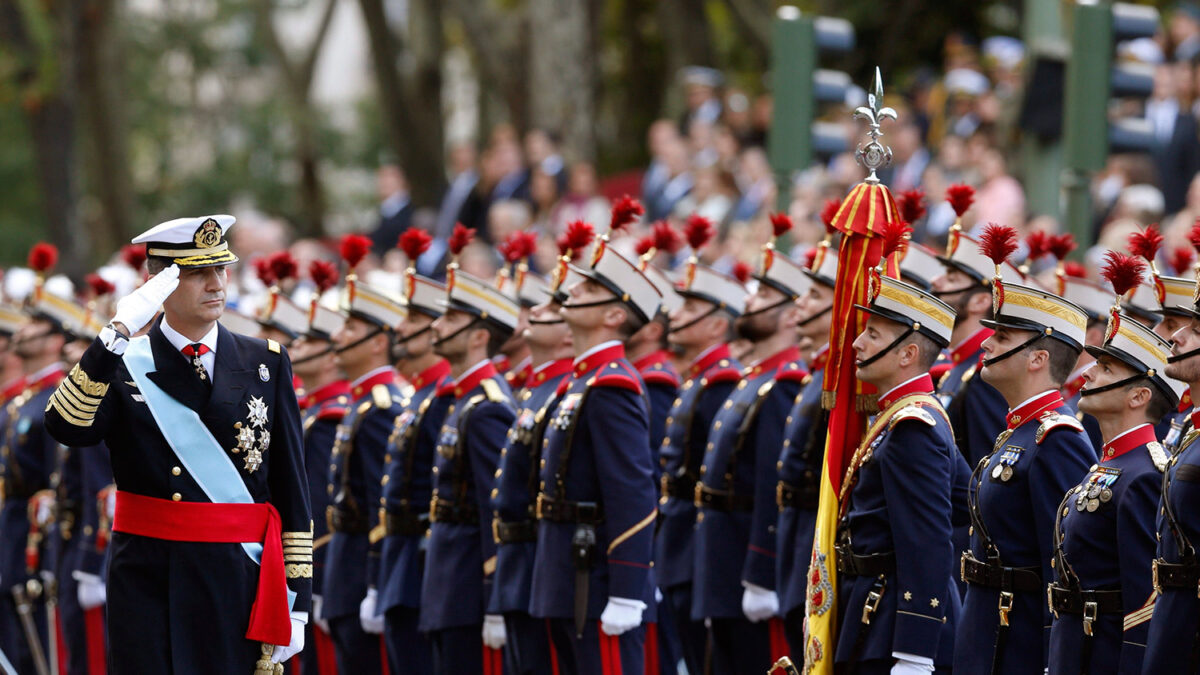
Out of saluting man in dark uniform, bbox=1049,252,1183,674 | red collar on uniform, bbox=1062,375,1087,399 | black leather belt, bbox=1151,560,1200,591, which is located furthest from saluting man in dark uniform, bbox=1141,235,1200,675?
red collar on uniform, bbox=1062,375,1087,399

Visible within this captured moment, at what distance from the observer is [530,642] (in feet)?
28.1

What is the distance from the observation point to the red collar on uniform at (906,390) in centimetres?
698

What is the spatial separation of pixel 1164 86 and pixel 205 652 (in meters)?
11.0

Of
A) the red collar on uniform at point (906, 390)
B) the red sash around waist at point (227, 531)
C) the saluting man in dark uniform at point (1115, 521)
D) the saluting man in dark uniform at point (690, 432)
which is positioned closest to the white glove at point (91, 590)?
the saluting man in dark uniform at point (690, 432)

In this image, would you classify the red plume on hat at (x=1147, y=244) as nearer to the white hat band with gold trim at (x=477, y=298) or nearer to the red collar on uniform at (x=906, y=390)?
the red collar on uniform at (x=906, y=390)

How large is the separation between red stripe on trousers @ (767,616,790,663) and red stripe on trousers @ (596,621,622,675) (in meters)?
1.03

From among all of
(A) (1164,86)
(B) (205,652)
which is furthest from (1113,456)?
(A) (1164,86)

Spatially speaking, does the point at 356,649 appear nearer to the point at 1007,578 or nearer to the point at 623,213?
the point at 623,213

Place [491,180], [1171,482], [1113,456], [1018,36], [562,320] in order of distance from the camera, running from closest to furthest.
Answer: [1171,482] → [1113,456] → [562,320] → [491,180] → [1018,36]

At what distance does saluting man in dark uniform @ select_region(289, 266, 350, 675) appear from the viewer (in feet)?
32.6

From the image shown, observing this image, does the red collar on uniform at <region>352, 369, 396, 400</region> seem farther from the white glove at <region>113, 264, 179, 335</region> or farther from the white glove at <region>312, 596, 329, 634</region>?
the white glove at <region>113, 264, 179, 335</region>

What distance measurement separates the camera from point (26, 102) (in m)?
21.6

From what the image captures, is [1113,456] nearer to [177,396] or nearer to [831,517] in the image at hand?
[831,517]

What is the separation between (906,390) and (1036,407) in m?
0.50
